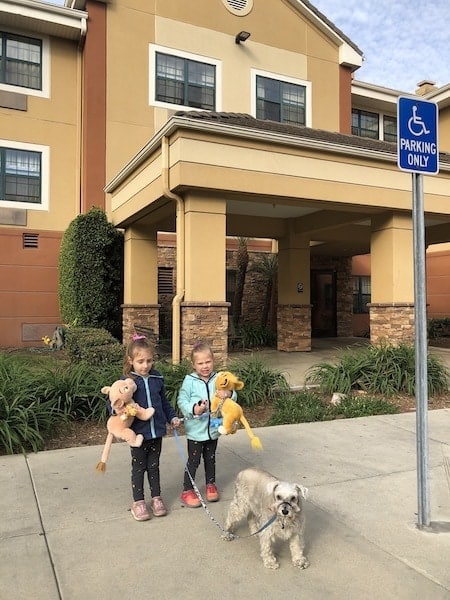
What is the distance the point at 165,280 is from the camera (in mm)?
16531

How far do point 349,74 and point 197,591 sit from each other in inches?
743

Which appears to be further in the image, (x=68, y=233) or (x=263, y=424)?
(x=68, y=233)

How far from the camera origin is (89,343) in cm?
959

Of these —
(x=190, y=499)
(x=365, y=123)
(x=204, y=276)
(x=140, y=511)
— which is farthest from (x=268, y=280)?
(x=140, y=511)

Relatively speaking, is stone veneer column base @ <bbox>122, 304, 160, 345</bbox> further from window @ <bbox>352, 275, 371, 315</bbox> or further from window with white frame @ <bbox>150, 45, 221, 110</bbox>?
window @ <bbox>352, 275, 371, 315</bbox>

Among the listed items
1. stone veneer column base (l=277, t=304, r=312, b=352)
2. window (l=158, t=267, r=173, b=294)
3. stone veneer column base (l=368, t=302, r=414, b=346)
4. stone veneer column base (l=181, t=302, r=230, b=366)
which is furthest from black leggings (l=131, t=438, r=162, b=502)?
window (l=158, t=267, r=173, b=294)

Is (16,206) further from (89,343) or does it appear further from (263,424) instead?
(263,424)

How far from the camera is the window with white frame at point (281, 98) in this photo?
17172 mm

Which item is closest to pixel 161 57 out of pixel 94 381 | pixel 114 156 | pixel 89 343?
pixel 114 156

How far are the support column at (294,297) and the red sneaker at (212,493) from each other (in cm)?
1044

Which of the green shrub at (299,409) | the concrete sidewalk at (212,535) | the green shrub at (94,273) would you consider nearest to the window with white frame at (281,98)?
the green shrub at (94,273)

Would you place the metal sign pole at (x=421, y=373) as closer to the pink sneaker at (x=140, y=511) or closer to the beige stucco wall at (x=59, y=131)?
the pink sneaker at (x=140, y=511)

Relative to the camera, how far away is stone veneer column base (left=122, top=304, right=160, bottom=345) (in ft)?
41.6

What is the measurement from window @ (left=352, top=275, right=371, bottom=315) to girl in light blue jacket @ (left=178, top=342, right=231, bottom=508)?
17.1 meters
